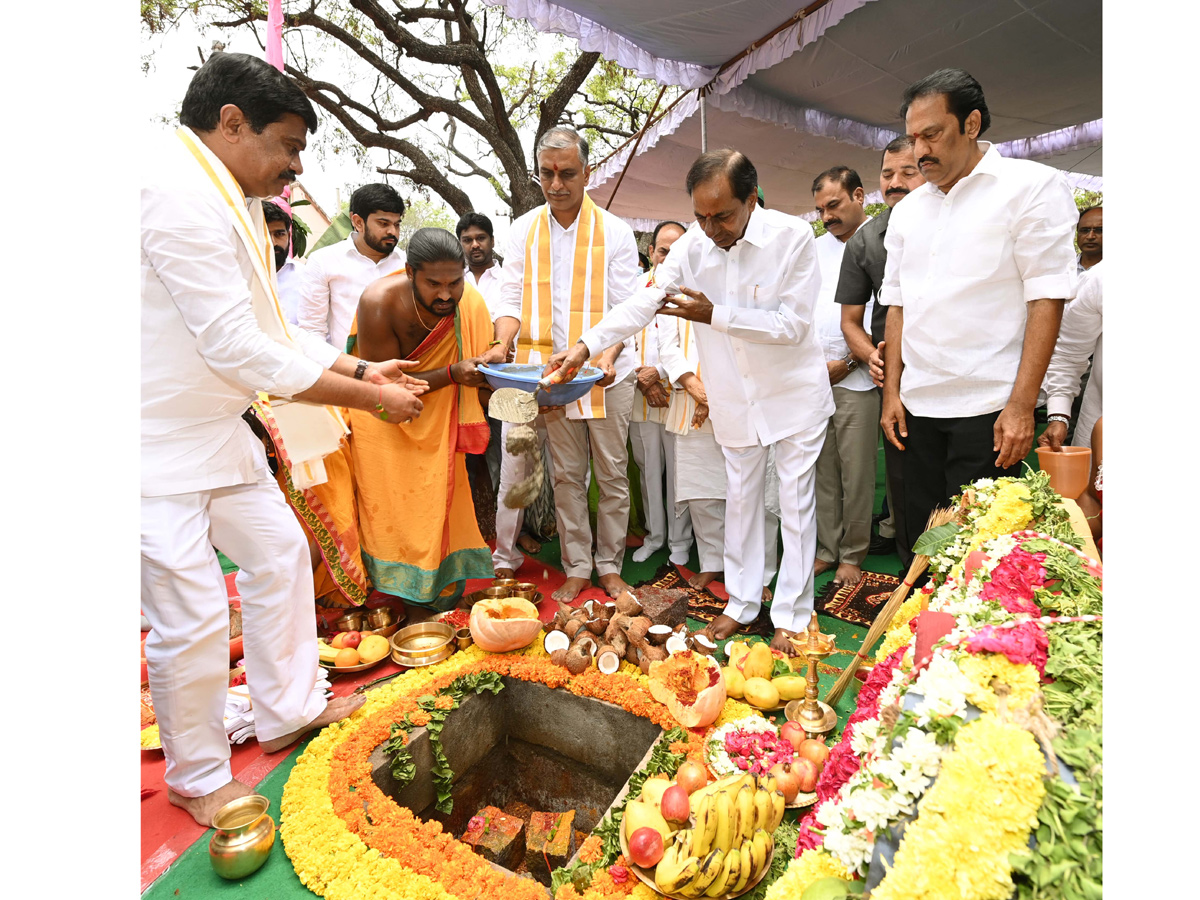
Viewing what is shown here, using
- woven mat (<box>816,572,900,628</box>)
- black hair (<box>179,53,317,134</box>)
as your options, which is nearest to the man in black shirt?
woven mat (<box>816,572,900,628</box>)

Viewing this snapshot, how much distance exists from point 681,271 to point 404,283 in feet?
4.88

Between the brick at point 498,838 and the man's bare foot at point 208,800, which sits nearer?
the man's bare foot at point 208,800

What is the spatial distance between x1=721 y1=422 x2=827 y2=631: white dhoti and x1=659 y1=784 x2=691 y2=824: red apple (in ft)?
4.84

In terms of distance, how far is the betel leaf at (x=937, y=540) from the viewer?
2.25m

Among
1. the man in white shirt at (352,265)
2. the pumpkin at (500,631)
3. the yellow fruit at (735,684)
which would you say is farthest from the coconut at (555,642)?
the man in white shirt at (352,265)

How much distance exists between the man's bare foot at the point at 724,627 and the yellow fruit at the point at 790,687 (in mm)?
579

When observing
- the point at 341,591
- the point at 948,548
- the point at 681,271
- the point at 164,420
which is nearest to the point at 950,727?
the point at 948,548

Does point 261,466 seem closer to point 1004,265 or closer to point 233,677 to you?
point 233,677

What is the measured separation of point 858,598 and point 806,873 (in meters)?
2.81

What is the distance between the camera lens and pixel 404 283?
12.1 feet

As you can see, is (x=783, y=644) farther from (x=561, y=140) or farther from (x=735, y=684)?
(x=561, y=140)

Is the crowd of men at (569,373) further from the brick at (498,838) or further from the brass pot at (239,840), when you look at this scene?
the brick at (498,838)

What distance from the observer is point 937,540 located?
2.27 meters

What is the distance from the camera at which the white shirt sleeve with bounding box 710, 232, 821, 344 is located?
10.2ft
